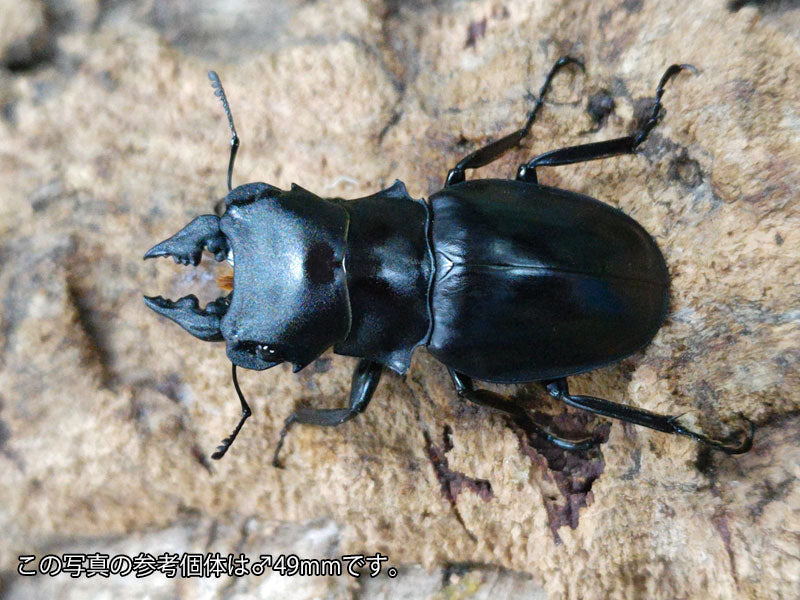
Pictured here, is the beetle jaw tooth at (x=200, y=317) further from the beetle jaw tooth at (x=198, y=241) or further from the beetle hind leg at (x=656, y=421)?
the beetle hind leg at (x=656, y=421)

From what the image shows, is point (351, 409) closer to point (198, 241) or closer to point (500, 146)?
point (198, 241)

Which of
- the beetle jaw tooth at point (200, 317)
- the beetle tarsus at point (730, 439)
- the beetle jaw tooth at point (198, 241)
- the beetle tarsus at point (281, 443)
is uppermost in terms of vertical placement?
the beetle tarsus at point (730, 439)

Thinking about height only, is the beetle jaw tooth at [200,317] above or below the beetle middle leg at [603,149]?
below

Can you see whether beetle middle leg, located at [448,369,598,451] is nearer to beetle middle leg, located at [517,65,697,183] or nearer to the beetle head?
the beetle head

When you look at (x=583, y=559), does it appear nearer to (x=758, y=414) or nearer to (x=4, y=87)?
(x=758, y=414)

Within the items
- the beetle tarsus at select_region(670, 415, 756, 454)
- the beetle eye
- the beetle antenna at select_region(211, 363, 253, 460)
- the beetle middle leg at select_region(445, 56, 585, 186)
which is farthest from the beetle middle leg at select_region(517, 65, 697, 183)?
the beetle antenna at select_region(211, 363, 253, 460)

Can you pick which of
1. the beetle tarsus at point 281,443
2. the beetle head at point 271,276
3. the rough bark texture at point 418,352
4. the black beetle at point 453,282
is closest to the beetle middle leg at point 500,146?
the rough bark texture at point 418,352

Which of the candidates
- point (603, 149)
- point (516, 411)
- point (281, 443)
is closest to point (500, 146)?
point (603, 149)
